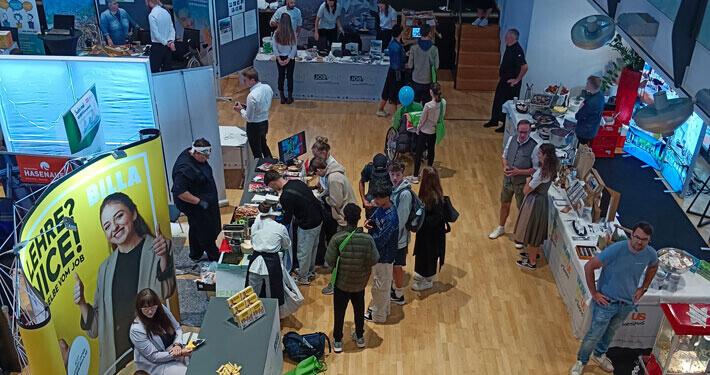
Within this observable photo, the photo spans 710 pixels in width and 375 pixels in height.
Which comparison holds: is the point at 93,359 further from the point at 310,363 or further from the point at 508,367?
the point at 508,367

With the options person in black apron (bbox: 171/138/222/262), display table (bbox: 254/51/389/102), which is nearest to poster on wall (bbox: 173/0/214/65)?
display table (bbox: 254/51/389/102)

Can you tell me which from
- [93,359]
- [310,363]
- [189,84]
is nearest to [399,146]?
[189,84]

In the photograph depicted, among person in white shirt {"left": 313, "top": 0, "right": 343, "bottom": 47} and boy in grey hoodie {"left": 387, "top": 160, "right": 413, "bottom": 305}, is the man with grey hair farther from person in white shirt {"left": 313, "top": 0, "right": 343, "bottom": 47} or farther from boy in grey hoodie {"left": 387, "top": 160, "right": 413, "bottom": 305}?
person in white shirt {"left": 313, "top": 0, "right": 343, "bottom": 47}

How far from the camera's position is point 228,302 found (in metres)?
5.00

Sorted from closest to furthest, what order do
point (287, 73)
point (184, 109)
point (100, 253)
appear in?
point (100, 253), point (184, 109), point (287, 73)

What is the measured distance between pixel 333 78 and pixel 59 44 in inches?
187

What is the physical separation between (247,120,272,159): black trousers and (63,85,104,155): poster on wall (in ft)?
8.30

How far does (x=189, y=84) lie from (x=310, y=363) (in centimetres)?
358

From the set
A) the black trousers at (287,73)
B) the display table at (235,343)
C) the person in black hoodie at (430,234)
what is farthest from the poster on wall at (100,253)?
the black trousers at (287,73)

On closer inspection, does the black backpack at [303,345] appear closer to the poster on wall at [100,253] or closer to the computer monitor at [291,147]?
the poster on wall at [100,253]

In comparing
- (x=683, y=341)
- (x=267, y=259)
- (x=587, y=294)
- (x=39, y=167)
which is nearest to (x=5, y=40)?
(x=39, y=167)

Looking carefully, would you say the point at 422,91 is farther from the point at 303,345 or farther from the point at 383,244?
the point at 303,345

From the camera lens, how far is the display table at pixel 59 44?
11172 millimetres

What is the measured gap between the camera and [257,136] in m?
8.48
